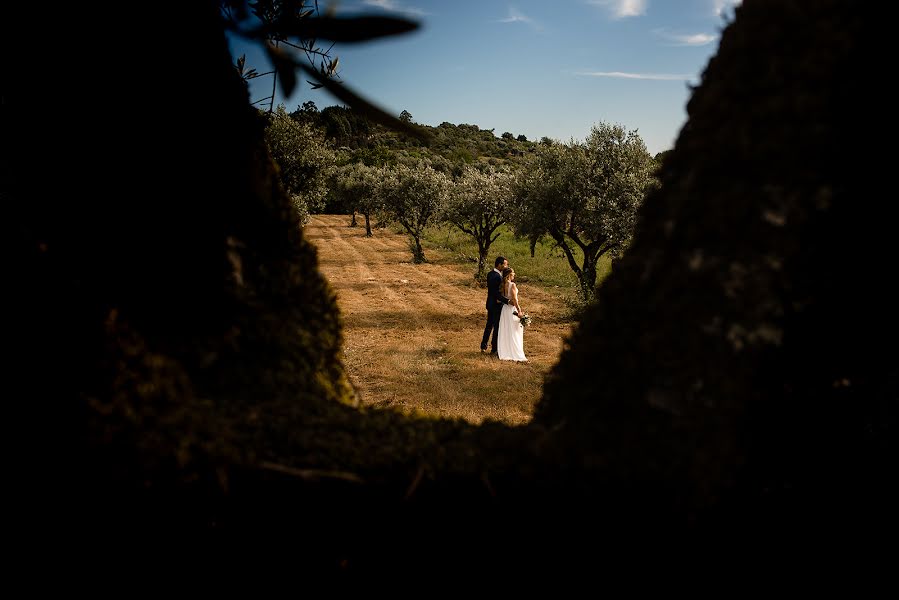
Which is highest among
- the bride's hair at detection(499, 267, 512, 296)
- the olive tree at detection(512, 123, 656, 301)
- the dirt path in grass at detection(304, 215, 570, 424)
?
the olive tree at detection(512, 123, 656, 301)

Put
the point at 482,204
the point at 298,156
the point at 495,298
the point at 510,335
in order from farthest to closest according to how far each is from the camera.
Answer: the point at 482,204 → the point at 298,156 → the point at 495,298 → the point at 510,335

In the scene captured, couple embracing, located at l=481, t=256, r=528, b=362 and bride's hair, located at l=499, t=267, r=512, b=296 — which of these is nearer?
bride's hair, located at l=499, t=267, r=512, b=296

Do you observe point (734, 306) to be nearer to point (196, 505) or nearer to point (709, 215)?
point (709, 215)

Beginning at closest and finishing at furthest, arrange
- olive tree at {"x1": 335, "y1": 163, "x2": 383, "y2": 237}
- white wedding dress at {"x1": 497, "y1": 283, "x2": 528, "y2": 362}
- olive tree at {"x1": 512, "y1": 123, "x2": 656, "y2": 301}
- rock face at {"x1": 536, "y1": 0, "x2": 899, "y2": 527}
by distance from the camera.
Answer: rock face at {"x1": 536, "y1": 0, "x2": 899, "y2": 527}
white wedding dress at {"x1": 497, "y1": 283, "x2": 528, "y2": 362}
olive tree at {"x1": 512, "y1": 123, "x2": 656, "y2": 301}
olive tree at {"x1": 335, "y1": 163, "x2": 383, "y2": 237}

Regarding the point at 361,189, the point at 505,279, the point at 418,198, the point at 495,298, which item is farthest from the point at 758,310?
the point at 361,189

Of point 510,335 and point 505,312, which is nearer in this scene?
point 505,312

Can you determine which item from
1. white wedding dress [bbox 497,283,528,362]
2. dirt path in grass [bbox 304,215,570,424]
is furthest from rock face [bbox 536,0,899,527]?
white wedding dress [bbox 497,283,528,362]

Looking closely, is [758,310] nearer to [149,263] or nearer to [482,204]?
[149,263]

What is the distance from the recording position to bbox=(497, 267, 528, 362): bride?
1287 cm

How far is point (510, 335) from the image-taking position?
13078mm

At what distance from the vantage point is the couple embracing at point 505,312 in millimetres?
12859

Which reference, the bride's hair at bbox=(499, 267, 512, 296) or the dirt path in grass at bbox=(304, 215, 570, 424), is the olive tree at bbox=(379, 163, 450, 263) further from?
the bride's hair at bbox=(499, 267, 512, 296)

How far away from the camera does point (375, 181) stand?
43.7 m

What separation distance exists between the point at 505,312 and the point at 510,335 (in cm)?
71
